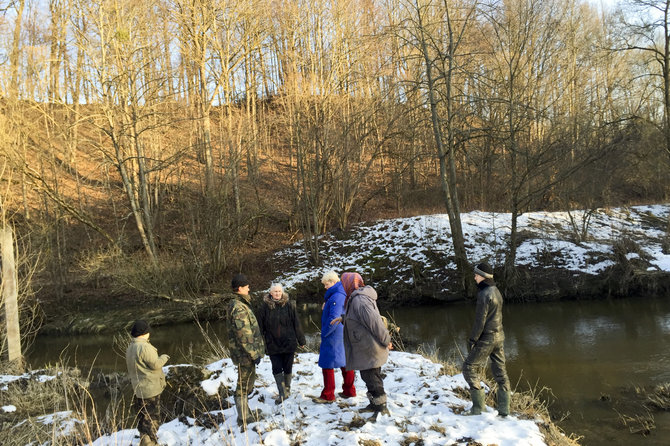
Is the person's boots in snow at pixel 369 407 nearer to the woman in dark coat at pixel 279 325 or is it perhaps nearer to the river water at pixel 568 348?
the woman in dark coat at pixel 279 325

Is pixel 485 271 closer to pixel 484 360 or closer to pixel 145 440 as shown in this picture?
pixel 484 360

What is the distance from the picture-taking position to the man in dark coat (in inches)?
204

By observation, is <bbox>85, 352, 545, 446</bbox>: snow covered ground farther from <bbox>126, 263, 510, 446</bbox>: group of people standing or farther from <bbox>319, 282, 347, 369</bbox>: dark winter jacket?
<bbox>319, 282, 347, 369</bbox>: dark winter jacket

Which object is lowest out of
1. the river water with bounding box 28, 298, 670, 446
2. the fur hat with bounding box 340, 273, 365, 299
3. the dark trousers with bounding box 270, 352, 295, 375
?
the river water with bounding box 28, 298, 670, 446

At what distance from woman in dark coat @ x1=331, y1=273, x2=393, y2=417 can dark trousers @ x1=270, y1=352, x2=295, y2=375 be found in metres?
1.10

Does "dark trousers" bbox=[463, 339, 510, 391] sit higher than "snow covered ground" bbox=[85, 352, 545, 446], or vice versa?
"dark trousers" bbox=[463, 339, 510, 391]

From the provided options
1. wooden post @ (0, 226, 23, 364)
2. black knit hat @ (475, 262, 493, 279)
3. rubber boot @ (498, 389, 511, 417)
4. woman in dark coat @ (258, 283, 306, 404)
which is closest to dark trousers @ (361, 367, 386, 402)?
woman in dark coat @ (258, 283, 306, 404)

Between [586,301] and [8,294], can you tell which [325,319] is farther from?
[586,301]

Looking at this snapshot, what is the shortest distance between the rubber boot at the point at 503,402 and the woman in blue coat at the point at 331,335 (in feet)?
5.93

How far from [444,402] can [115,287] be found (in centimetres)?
1622

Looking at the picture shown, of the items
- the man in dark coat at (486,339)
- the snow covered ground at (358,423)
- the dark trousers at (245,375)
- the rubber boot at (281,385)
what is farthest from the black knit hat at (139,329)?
the man in dark coat at (486,339)

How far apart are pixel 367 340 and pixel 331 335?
79cm

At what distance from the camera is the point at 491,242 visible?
1975 cm

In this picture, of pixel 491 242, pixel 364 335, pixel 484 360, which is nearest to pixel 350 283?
pixel 364 335
